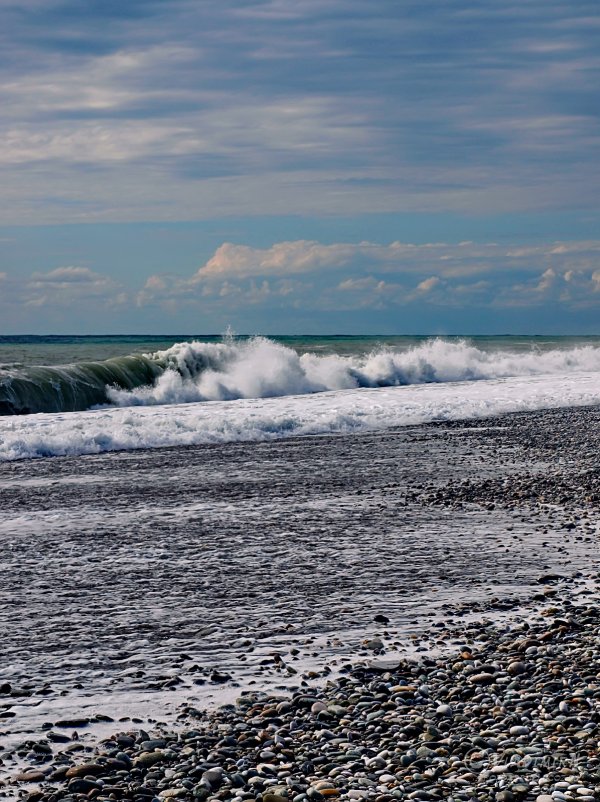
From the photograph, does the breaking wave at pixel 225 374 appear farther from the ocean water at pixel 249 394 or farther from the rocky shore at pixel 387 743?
the rocky shore at pixel 387 743

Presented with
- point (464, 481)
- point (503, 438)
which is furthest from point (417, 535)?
point (503, 438)

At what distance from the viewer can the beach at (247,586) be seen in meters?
5.04

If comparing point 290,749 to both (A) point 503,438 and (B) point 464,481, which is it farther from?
(A) point 503,438

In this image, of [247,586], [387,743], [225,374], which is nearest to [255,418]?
[247,586]

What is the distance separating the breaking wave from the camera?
100ft

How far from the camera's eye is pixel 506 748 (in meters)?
4.43

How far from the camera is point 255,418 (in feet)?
67.0

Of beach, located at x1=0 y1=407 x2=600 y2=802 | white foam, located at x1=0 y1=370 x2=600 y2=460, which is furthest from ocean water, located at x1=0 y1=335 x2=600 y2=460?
beach, located at x1=0 y1=407 x2=600 y2=802

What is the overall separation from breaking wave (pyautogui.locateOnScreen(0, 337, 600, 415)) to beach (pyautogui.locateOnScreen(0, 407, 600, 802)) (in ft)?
53.0

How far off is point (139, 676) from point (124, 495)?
22.0ft

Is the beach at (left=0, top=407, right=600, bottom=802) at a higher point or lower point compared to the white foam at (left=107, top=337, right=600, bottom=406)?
lower

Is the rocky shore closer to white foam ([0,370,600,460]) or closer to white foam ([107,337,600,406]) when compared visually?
white foam ([0,370,600,460])

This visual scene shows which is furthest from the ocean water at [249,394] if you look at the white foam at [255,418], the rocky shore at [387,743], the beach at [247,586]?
the rocky shore at [387,743]

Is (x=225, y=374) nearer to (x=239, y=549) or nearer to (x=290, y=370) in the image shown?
(x=290, y=370)
